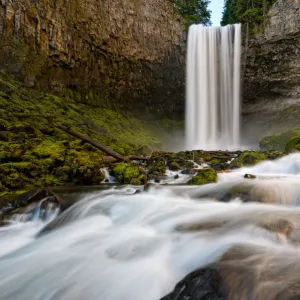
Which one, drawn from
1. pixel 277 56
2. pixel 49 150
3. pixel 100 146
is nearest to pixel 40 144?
pixel 49 150

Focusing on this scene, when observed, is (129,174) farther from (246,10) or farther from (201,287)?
(246,10)

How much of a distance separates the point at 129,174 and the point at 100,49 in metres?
15.3

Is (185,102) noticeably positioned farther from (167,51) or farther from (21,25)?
(21,25)

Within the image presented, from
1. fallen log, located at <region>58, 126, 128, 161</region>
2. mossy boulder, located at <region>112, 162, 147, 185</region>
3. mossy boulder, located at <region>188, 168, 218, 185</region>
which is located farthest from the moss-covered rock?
fallen log, located at <region>58, 126, 128, 161</region>

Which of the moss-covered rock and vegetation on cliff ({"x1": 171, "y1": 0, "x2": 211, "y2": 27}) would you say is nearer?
the moss-covered rock

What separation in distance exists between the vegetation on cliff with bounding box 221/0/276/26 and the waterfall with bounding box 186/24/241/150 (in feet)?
5.84

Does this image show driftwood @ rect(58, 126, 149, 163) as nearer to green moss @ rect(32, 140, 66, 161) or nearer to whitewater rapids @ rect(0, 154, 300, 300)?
green moss @ rect(32, 140, 66, 161)

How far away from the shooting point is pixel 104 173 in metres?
8.71

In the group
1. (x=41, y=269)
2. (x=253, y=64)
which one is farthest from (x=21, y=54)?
(x=253, y=64)

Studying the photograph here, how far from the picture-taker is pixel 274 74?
76.3ft

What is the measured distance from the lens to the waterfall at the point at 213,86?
24.1 m

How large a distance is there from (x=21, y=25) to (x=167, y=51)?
39.6 ft

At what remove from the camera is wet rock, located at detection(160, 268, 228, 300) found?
2.09 metres

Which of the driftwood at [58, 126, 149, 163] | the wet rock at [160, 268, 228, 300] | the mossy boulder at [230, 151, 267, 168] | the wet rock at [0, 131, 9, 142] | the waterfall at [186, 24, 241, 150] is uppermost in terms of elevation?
the waterfall at [186, 24, 241, 150]
